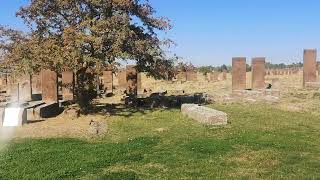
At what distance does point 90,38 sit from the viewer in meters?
18.5

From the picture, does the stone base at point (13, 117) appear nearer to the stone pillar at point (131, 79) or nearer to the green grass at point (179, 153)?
the green grass at point (179, 153)

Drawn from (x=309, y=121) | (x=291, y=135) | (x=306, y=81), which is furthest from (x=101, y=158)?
(x=306, y=81)

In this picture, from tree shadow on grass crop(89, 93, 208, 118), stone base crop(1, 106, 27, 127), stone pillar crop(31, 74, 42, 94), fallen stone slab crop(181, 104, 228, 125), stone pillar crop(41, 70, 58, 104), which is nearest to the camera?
fallen stone slab crop(181, 104, 228, 125)

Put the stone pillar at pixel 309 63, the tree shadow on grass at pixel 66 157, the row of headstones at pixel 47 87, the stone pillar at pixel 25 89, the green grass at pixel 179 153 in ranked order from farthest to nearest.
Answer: the stone pillar at pixel 309 63 < the stone pillar at pixel 25 89 < the row of headstones at pixel 47 87 < the tree shadow on grass at pixel 66 157 < the green grass at pixel 179 153

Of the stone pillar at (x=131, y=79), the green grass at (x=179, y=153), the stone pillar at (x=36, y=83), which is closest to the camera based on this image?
the green grass at (x=179, y=153)

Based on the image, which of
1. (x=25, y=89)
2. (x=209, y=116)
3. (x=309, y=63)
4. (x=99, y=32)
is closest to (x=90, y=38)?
(x=99, y=32)

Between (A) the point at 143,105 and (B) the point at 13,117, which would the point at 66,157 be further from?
(A) the point at 143,105

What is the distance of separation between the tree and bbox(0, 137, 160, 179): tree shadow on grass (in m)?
5.15

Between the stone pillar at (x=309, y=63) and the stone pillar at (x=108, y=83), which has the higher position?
the stone pillar at (x=309, y=63)

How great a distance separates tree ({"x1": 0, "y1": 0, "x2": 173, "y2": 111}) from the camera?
18688 millimetres

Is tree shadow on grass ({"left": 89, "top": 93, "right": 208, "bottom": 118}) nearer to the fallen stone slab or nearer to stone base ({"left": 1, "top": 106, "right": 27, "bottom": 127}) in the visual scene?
the fallen stone slab

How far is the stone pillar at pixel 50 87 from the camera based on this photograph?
2345 cm

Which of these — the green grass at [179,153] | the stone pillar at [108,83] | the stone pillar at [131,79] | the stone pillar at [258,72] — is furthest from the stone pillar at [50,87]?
the stone pillar at [258,72]

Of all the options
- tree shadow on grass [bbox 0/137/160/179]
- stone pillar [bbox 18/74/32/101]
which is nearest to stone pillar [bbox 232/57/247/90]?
stone pillar [bbox 18/74/32/101]
